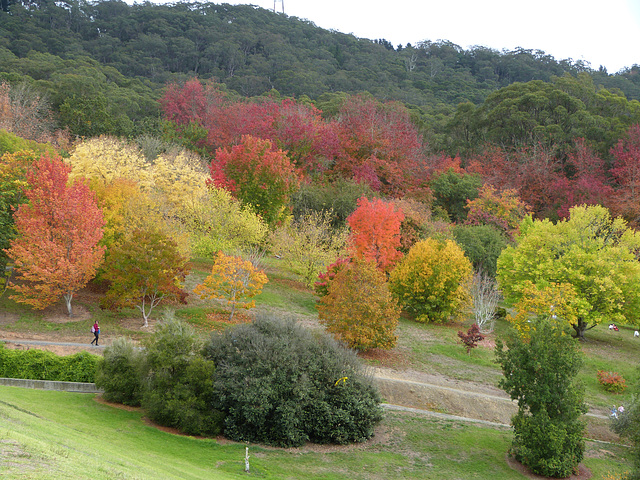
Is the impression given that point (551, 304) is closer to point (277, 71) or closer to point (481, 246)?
point (481, 246)

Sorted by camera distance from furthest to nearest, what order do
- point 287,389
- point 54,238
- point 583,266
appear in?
point 583,266 < point 54,238 < point 287,389

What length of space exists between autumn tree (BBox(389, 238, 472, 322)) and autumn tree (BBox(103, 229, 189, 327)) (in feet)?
56.6

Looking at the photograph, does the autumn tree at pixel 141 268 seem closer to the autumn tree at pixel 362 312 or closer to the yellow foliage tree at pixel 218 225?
the yellow foliage tree at pixel 218 225

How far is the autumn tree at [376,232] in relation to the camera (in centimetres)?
4309

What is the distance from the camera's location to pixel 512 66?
440 feet

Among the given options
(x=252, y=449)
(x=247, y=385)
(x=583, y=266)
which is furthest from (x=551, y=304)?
(x=252, y=449)

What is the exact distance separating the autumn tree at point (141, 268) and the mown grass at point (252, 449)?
8405 millimetres

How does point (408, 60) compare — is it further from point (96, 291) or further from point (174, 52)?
point (96, 291)

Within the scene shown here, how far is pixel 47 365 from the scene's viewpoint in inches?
953

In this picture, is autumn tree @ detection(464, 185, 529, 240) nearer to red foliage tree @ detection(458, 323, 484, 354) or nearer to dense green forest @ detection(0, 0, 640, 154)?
dense green forest @ detection(0, 0, 640, 154)

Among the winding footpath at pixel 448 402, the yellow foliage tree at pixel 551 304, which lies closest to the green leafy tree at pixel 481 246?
the yellow foliage tree at pixel 551 304

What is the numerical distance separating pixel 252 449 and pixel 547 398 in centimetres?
1161

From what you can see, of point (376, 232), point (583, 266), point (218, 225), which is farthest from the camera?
point (376, 232)

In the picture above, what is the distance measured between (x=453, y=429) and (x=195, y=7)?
489 ft
